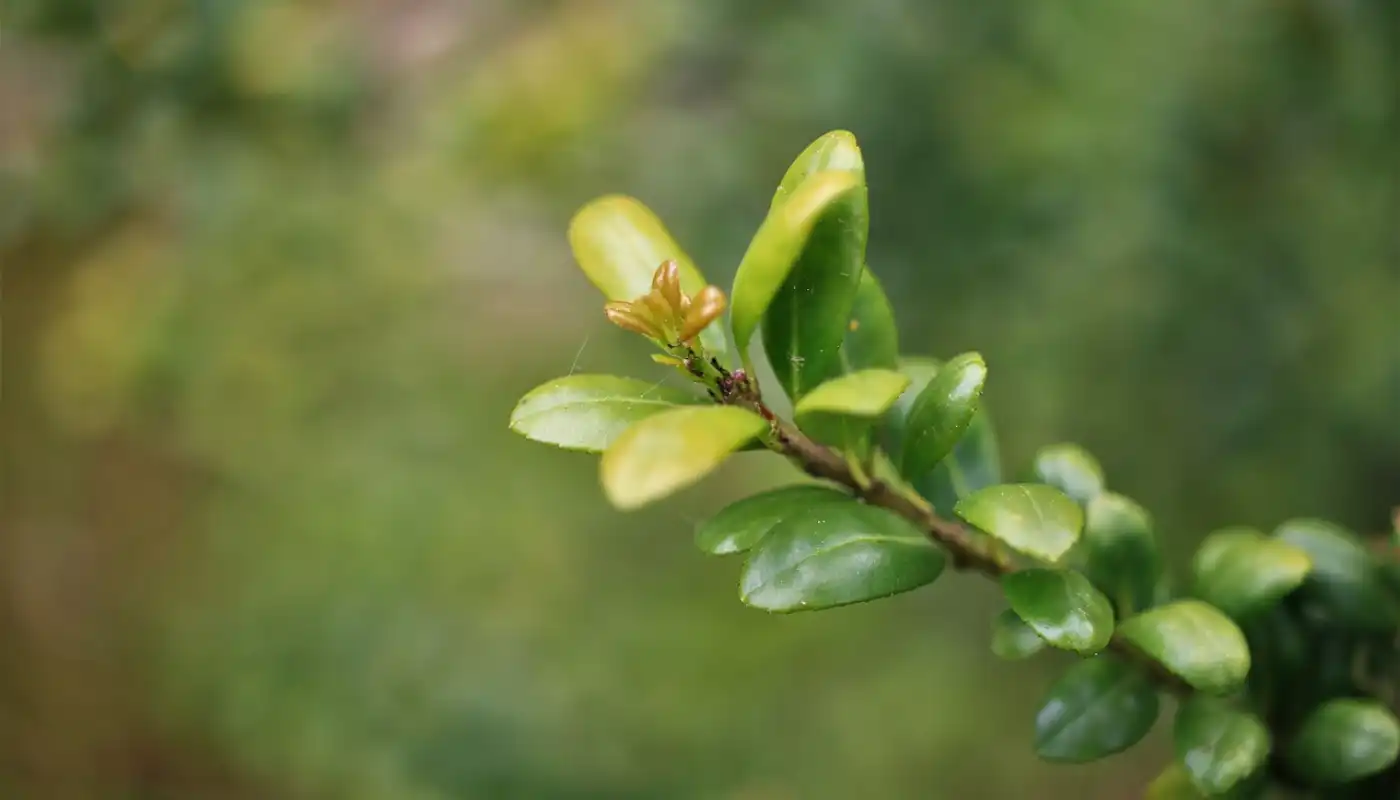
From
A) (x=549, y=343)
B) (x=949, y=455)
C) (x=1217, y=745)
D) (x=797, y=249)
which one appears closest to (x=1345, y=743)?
(x=1217, y=745)

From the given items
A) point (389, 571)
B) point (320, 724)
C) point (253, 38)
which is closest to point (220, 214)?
point (253, 38)

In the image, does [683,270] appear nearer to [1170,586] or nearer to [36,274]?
[1170,586]

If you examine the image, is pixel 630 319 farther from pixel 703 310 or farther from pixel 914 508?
pixel 914 508

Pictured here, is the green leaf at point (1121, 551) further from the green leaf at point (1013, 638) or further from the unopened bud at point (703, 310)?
the unopened bud at point (703, 310)

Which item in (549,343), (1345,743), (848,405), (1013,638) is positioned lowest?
(1345,743)

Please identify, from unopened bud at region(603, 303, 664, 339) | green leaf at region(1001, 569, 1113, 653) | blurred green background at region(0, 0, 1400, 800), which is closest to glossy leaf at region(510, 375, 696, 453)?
unopened bud at region(603, 303, 664, 339)
